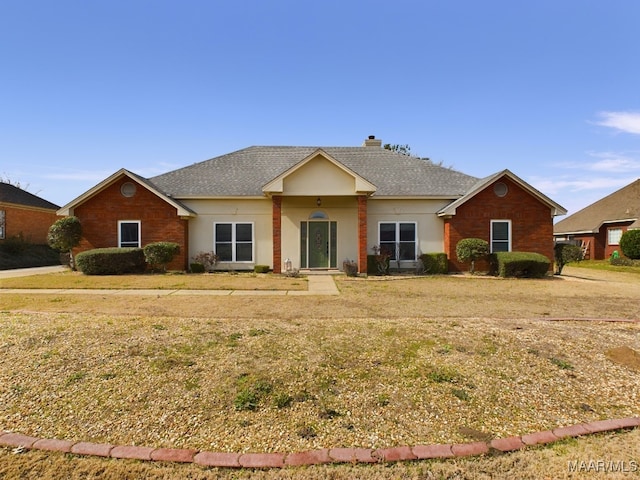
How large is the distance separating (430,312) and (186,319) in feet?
17.9

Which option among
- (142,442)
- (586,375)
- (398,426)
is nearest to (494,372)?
(586,375)

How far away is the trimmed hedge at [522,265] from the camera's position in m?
15.5

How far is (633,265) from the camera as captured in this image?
2406 cm

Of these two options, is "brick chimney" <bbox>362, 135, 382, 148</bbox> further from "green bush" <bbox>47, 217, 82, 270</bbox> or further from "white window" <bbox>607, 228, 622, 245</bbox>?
"white window" <bbox>607, 228, 622, 245</bbox>

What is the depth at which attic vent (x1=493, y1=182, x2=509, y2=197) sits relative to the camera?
56.7 ft

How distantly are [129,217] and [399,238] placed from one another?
13222 millimetres

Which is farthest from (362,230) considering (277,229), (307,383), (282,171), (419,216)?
(307,383)

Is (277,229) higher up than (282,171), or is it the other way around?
(282,171)

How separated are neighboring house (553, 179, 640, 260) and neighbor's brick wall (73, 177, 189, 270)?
2910cm

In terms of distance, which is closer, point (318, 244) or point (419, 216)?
point (318, 244)

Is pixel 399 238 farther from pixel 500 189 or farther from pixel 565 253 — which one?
pixel 565 253

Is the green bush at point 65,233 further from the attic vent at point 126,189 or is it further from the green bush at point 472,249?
the green bush at point 472,249

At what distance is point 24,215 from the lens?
27.4 m
